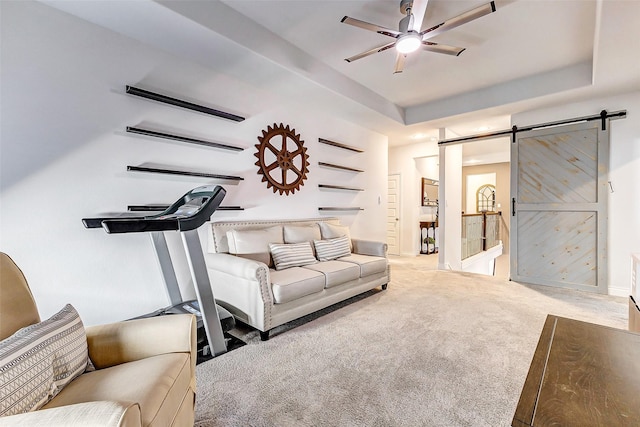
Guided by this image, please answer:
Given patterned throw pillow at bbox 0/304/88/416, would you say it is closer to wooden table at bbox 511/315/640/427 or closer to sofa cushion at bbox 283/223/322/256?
wooden table at bbox 511/315/640/427

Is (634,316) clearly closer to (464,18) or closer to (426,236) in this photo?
(464,18)

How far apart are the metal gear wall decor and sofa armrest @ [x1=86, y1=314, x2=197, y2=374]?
232cm

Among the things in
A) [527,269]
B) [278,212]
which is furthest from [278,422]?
[527,269]

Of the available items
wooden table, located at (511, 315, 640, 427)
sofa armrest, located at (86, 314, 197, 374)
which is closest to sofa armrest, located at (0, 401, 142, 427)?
sofa armrest, located at (86, 314, 197, 374)

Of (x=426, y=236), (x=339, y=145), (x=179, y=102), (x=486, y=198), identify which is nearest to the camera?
(x=179, y=102)

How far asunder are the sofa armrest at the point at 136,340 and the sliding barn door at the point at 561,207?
15.3 feet

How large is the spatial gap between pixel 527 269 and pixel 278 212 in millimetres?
3721

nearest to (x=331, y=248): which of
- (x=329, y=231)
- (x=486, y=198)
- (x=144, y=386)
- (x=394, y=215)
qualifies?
(x=329, y=231)

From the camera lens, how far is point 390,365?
6.63ft

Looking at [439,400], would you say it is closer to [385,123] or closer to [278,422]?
[278,422]

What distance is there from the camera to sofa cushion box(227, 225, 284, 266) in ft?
9.61

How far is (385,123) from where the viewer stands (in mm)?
4887

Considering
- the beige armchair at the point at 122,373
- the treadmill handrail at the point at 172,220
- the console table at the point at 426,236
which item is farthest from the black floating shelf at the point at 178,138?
the console table at the point at 426,236

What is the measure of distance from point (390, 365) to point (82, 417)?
5.82 feet
